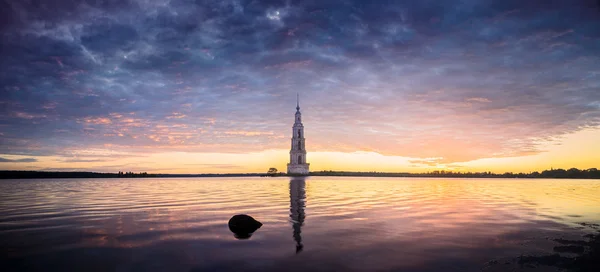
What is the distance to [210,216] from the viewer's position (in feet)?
82.0

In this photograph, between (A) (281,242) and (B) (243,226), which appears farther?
(B) (243,226)

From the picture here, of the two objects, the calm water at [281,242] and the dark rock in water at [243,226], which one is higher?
the dark rock in water at [243,226]

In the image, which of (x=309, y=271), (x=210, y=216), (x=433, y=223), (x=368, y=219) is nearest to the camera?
(x=309, y=271)

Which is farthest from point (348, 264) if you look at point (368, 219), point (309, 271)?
point (368, 219)

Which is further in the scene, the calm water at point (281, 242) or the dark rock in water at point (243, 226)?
the dark rock in water at point (243, 226)

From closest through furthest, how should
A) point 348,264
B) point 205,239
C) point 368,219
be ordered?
1. point 348,264
2. point 205,239
3. point 368,219

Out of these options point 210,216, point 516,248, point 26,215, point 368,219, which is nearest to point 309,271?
point 516,248

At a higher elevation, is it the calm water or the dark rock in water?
the dark rock in water

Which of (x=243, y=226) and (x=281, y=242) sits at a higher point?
(x=243, y=226)

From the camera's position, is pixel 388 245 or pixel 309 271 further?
pixel 388 245

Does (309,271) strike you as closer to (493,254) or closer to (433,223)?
(493,254)

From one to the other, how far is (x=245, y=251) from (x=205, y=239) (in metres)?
3.31

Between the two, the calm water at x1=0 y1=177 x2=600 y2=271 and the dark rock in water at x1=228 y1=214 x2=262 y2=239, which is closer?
the calm water at x1=0 y1=177 x2=600 y2=271

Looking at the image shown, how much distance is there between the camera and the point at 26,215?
25031 mm
